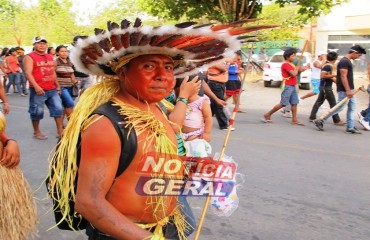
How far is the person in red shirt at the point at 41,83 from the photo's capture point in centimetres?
600

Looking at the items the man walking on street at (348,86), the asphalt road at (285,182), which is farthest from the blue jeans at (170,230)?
the man walking on street at (348,86)

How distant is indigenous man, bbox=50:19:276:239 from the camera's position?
1.36 metres

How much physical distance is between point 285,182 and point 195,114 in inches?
61.3

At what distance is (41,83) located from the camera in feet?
20.1

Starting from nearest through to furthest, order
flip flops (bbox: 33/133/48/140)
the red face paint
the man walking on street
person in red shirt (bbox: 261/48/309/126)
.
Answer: the red face paint → flip flops (bbox: 33/133/48/140) → the man walking on street → person in red shirt (bbox: 261/48/309/126)

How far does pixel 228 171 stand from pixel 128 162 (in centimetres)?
96

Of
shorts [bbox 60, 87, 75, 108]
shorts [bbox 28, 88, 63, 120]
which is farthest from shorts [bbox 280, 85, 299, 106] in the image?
shorts [bbox 28, 88, 63, 120]

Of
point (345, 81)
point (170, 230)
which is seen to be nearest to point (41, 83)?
point (170, 230)

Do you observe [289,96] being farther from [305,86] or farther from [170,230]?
[305,86]

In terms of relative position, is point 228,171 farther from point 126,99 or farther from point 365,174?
point 365,174

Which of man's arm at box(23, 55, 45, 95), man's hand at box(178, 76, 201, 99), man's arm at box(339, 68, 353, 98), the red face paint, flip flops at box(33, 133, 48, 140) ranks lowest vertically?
flip flops at box(33, 133, 48, 140)

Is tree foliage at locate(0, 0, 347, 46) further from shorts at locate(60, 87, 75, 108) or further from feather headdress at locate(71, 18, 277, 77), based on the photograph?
shorts at locate(60, 87, 75, 108)

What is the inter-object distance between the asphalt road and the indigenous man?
0.97 metres

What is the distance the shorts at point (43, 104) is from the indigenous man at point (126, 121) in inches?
187
